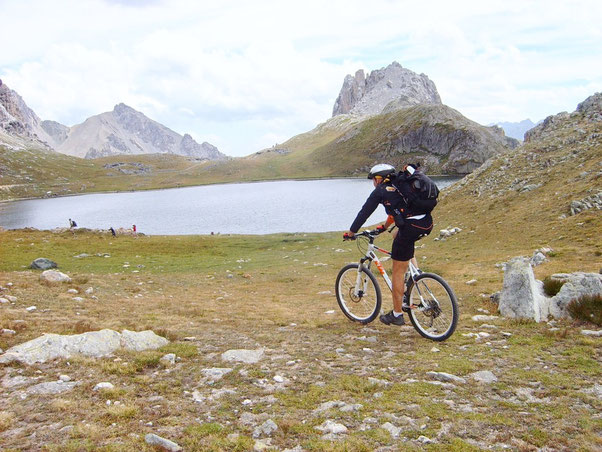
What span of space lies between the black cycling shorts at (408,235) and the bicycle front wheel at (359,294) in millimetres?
1375

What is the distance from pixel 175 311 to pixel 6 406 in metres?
7.72

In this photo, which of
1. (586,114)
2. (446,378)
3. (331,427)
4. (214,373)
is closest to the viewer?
(331,427)

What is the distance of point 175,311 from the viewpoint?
14062 millimetres

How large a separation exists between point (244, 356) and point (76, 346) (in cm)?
363

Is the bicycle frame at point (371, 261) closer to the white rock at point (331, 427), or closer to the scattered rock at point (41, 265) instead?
the white rock at point (331, 427)

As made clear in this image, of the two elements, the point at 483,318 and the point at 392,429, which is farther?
the point at 483,318

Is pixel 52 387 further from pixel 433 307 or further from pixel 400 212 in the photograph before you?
pixel 433 307

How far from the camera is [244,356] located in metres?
8.76

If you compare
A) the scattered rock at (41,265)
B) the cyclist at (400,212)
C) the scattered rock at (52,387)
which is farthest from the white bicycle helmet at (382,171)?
the scattered rock at (41,265)

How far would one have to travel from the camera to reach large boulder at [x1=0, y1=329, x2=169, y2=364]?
8141 mm

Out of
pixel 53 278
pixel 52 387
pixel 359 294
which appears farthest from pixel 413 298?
pixel 53 278

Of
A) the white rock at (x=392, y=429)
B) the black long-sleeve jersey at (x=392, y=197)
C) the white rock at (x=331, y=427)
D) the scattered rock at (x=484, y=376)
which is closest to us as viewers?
the white rock at (x=392, y=429)

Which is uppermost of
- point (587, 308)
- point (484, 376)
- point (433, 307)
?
point (587, 308)

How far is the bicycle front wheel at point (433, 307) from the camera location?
959cm
